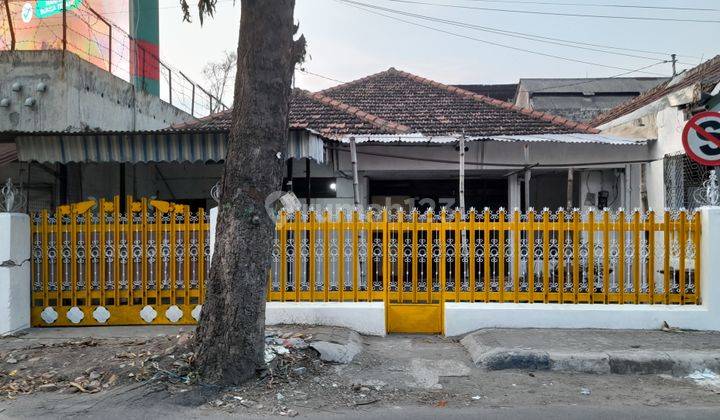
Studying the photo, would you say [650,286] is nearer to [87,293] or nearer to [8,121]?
[87,293]

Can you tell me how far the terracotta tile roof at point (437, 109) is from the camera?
413 inches

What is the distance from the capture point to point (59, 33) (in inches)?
408

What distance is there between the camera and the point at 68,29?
1030 centimetres

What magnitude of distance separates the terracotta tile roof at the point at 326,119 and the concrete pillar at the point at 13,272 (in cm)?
356

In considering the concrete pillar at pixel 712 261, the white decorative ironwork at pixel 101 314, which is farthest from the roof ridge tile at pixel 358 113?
the white decorative ironwork at pixel 101 314

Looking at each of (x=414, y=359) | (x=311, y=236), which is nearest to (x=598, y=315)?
(x=414, y=359)

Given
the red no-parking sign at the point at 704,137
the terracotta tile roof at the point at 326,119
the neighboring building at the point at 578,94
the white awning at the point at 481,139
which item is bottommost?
the red no-parking sign at the point at 704,137

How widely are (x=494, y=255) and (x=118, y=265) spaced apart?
4.64 metres

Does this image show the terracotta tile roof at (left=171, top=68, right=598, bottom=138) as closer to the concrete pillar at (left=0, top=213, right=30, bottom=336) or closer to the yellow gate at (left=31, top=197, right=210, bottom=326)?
the yellow gate at (left=31, top=197, right=210, bottom=326)

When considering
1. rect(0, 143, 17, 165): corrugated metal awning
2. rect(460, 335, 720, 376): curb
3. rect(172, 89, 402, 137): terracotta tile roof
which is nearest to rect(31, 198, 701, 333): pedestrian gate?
rect(460, 335, 720, 376): curb

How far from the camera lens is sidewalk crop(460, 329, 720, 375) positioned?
5.36 meters

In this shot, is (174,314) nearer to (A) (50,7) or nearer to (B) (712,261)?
(B) (712,261)

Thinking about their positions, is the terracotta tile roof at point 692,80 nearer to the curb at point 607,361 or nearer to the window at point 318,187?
the curb at point 607,361

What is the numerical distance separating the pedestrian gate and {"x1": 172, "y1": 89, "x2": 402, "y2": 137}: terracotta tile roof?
3.03 metres
